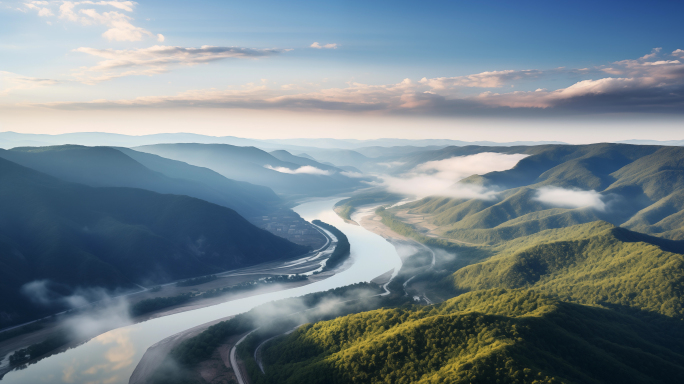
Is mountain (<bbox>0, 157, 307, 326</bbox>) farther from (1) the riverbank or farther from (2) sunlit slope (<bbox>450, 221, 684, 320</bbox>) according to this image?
(2) sunlit slope (<bbox>450, 221, 684, 320</bbox>)

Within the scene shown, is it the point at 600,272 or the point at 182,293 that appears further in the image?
the point at 182,293

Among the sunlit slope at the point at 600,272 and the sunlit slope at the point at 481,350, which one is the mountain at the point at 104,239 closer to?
the sunlit slope at the point at 481,350

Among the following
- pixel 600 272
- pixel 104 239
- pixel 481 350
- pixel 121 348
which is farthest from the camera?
pixel 104 239

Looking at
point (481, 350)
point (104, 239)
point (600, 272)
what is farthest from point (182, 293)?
point (600, 272)

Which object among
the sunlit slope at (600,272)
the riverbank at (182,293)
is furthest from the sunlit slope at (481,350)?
the riverbank at (182,293)

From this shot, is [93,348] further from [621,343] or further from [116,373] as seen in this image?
[621,343]

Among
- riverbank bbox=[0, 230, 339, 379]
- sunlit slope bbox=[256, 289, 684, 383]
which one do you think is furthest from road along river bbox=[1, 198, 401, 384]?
sunlit slope bbox=[256, 289, 684, 383]

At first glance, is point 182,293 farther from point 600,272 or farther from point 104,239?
point 600,272
